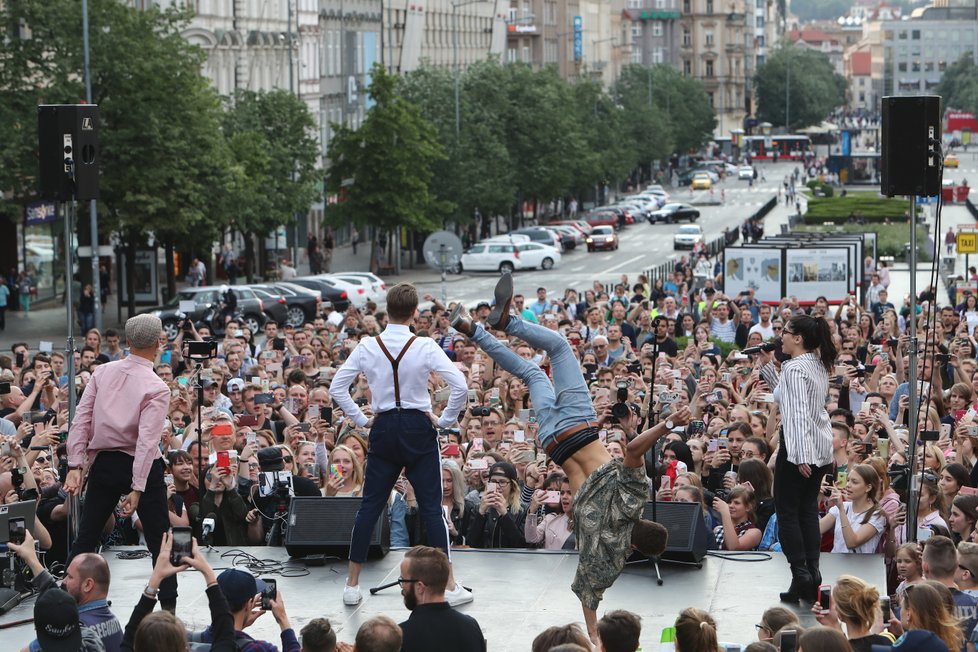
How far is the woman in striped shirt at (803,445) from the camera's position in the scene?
11039mm

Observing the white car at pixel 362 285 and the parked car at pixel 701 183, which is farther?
the parked car at pixel 701 183

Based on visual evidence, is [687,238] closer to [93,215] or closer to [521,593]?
[93,215]

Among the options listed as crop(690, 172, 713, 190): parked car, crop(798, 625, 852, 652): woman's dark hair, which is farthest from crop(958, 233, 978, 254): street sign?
crop(690, 172, 713, 190): parked car

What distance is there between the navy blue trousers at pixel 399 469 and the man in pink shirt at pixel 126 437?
1202 millimetres

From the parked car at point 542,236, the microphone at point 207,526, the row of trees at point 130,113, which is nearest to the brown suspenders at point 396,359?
the microphone at point 207,526

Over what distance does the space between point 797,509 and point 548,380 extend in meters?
1.84

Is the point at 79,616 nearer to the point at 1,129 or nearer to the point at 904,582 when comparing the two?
the point at 904,582

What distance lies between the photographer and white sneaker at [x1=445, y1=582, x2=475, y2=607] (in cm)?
1134

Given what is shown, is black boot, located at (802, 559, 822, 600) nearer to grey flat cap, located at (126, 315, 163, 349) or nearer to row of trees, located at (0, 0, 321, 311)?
grey flat cap, located at (126, 315, 163, 349)

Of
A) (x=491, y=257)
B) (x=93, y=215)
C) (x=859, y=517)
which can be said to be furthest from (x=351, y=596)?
(x=491, y=257)

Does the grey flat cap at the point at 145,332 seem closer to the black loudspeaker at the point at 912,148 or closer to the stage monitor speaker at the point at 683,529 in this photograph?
the stage monitor speaker at the point at 683,529

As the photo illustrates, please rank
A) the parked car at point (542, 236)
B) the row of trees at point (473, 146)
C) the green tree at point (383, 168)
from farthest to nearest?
1. the parked car at point (542, 236)
2. the row of trees at point (473, 146)
3. the green tree at point (383, 168)

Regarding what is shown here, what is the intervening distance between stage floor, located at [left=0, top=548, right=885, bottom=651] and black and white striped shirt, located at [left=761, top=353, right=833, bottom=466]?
3.01 feet

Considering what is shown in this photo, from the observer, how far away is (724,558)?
40.3ft
